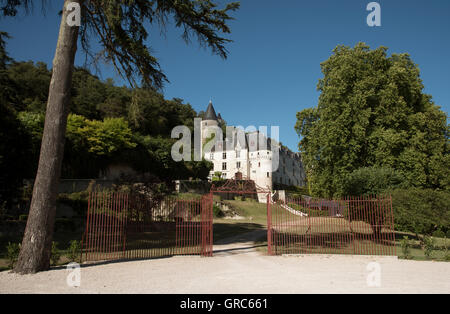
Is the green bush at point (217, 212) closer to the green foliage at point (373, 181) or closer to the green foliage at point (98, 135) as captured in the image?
the green foliage at point (98, 135)

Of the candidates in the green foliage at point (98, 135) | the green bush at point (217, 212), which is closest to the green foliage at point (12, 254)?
the green bush at point (217, 212)

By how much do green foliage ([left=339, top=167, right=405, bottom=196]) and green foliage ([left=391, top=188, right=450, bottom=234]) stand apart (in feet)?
4.33

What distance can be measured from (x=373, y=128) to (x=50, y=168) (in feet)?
50.5

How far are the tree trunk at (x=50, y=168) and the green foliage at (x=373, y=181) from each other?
12.3 meters

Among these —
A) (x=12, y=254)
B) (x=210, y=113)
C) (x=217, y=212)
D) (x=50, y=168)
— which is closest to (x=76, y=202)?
(x=217, y=212)

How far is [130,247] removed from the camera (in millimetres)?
11555

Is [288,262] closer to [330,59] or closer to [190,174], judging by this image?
[330,59]

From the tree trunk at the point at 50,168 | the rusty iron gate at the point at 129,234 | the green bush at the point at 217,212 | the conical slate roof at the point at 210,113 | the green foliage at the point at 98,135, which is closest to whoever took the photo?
the tree trunk at the point at 50,168

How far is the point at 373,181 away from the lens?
13570mm

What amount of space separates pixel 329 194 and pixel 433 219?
6095mm

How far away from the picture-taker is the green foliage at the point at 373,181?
44.3ft

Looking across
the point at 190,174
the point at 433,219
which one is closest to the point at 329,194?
the point at 433,219

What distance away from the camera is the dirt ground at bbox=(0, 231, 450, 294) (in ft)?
18.7

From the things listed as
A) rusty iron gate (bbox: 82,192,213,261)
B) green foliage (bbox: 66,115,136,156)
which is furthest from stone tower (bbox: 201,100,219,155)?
rusty iron gate (bbox: 82,192,213,261)
